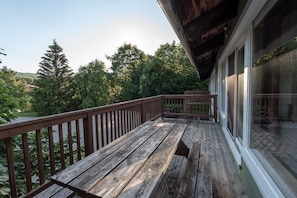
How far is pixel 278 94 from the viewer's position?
1.12 m

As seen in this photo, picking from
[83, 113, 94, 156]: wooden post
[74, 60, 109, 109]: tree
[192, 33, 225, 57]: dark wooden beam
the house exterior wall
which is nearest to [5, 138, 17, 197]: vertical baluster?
[83, 113, 94, 156]: wooden post

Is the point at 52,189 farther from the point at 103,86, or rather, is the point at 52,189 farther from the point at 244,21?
the point at 103,86

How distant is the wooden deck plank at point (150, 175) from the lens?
35.1 inches

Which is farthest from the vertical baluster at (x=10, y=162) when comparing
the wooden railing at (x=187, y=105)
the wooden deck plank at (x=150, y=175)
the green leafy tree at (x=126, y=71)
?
the green leafy tree at (x=126, y=71)

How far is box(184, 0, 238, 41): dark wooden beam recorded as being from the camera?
2273 mm

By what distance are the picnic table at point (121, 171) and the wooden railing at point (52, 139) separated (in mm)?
613

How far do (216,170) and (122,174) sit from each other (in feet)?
6.25

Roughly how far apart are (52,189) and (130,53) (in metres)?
28.7

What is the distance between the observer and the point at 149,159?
1.33 m

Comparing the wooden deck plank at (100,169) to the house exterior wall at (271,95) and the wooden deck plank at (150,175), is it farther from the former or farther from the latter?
the house exterior wall at (271,95)

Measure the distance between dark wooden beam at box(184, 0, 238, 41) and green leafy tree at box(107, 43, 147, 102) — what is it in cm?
1795

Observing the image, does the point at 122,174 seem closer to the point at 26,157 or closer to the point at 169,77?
the point at 26,157

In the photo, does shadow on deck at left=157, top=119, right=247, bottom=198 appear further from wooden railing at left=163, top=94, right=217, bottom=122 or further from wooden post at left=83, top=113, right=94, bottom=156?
wooden railing at left=163, top=94, right=217, bottom=122

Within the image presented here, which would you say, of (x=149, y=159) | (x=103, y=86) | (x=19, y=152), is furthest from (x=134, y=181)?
(x=103, y=86)
